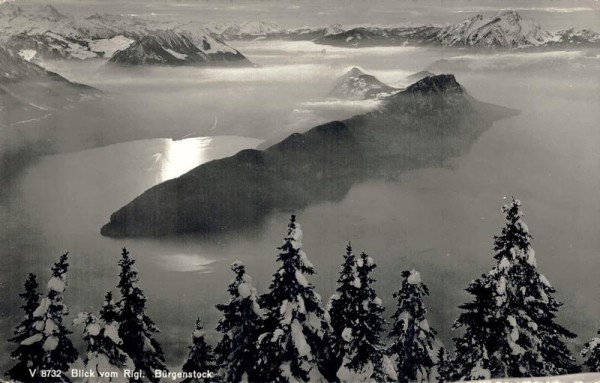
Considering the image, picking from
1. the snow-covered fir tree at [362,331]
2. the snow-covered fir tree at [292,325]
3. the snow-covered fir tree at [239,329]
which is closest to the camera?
the snow-covered fir tree at [292,325]

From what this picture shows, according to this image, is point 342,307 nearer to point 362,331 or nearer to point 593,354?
point 362,331

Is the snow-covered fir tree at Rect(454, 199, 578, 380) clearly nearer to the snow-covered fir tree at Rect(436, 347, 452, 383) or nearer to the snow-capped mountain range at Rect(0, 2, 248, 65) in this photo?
the snow-covered fir tree at Rect(436, 347, 452, 383)

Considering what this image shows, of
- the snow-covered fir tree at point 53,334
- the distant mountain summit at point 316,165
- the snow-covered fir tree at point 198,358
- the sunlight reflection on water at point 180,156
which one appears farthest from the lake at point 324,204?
the snow-covered fir tree at point 53,334

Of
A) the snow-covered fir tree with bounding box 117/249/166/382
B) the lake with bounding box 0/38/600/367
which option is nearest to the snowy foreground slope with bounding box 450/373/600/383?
the lake with bounding box 0/38/600/367

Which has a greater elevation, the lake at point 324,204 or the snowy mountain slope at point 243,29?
the snowy mountain slope at point 243,29

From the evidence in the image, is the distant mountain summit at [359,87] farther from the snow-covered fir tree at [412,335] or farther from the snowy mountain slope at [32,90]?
the snowy mountain slope at [32,90]

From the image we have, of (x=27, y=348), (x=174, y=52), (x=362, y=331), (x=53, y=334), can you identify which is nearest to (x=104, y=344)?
(x=53, y=334)

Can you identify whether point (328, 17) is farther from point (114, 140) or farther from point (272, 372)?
point (272, 372)
